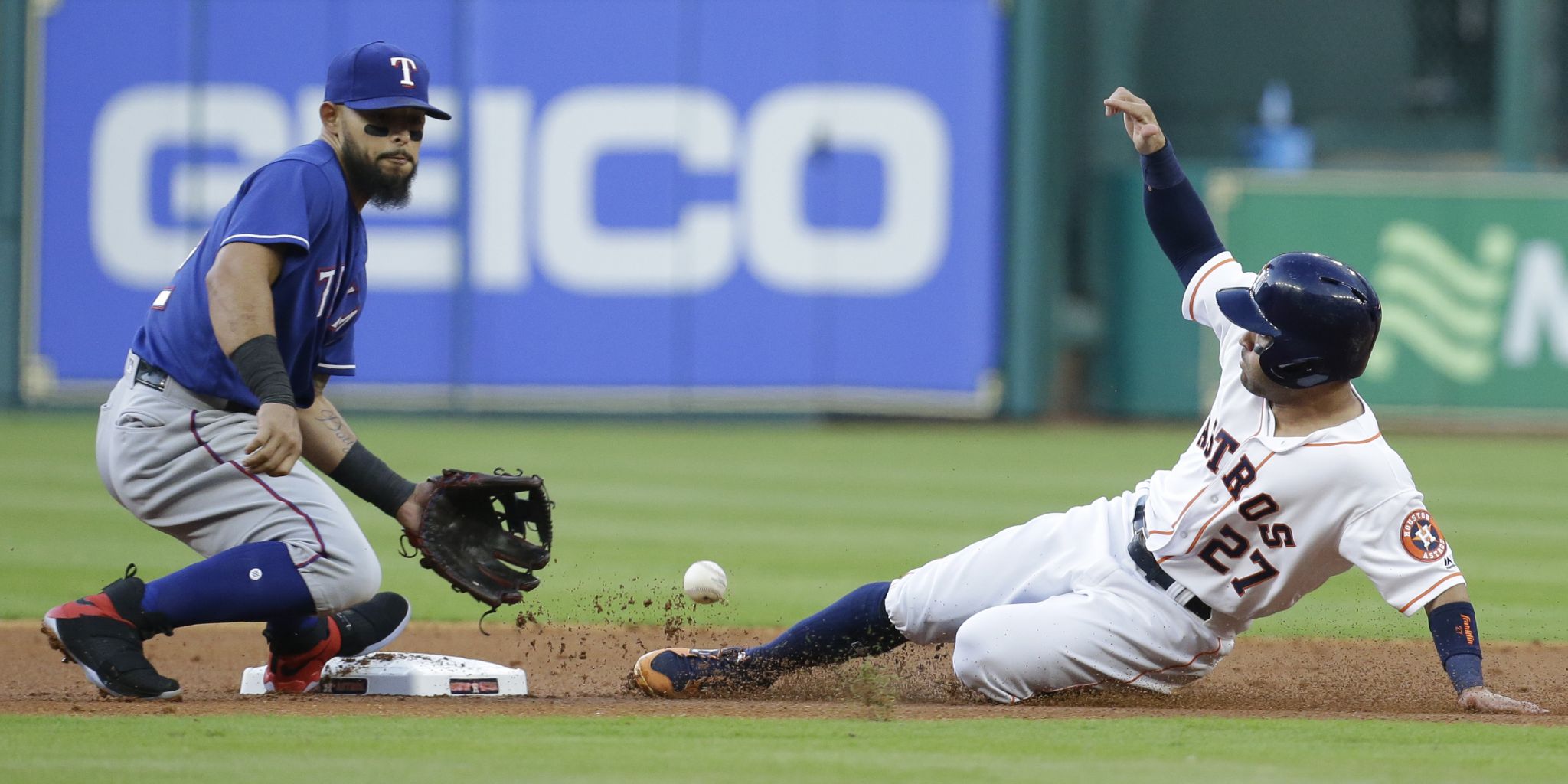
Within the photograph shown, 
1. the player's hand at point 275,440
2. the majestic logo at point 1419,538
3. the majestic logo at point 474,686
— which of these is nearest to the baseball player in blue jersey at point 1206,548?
the majestic logo at point 1419,538

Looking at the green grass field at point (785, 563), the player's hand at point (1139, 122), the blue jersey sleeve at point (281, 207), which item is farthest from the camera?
the player's hand at point (1139, 122)

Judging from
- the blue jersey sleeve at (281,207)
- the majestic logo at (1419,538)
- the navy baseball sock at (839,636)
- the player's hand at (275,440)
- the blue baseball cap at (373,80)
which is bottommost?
the navy baseball sock at (839,636)

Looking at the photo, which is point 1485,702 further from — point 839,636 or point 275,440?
point 275,440

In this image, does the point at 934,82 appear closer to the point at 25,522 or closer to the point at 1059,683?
the point at 25,522

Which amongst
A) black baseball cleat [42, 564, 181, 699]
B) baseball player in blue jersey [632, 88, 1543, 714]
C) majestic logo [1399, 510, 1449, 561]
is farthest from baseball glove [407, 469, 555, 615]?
majestic logo [1399, 510, 1449, 561]

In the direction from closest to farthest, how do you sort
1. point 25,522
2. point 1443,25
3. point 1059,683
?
point 1059,683
point 25,522
point 1443,25

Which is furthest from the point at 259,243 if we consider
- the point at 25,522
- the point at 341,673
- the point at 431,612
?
the point at 25,522

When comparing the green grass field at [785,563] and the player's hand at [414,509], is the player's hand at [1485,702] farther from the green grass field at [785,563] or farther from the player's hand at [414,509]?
the player's hand at [414,509]
